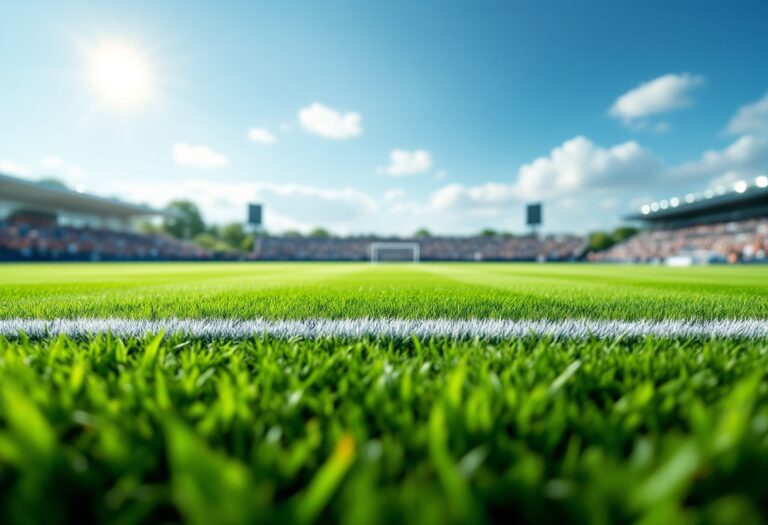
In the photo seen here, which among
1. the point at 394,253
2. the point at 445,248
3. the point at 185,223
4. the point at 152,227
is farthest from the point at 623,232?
the point at 152,227

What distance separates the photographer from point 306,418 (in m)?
0.97

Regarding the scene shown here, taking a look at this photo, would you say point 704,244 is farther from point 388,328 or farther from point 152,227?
point 152,227

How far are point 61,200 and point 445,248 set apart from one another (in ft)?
128

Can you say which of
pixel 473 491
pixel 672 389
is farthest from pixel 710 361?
pixel 473 491

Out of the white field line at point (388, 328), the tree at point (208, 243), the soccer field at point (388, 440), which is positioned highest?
the tree at point (208, 243)

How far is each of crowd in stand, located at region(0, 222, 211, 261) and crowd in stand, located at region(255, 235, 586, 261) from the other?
979cm

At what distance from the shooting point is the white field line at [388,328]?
2.02m

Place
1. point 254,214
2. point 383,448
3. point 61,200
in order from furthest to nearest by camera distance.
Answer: point 254,214
point 61,200
point 383,448

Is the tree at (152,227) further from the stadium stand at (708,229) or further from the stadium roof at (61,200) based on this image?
the stadium stand at (708,229)

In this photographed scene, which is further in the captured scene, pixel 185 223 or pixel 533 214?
pixel 185 223

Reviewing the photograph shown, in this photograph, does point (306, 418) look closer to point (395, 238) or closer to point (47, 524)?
point (47, 524)

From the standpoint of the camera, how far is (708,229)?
35594 millimetres

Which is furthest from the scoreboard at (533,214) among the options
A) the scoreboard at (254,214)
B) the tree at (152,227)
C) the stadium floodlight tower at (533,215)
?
the tree at (152,227)

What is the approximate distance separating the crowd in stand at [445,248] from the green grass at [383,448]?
42.9m
